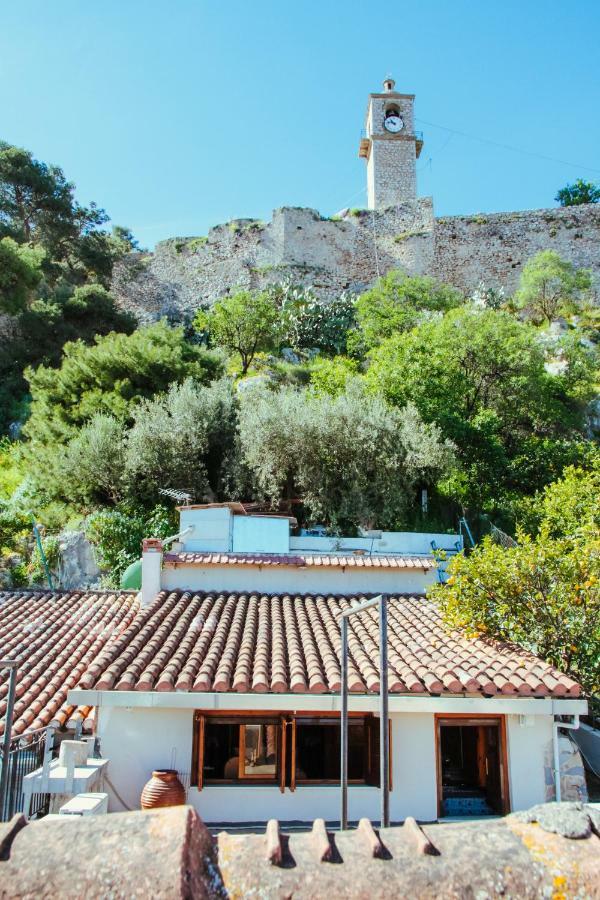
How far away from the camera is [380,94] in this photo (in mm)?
43062

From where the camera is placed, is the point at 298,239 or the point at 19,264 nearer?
the point at 19,264

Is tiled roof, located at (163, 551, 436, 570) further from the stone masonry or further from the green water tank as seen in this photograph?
the stone masonry

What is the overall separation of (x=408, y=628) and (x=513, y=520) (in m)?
9.05

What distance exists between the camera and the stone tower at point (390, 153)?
42344mm

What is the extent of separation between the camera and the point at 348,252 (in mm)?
40188

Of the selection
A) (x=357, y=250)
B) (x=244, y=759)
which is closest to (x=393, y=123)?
(x=357, y=250)

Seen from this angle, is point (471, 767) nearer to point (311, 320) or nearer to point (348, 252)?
point (311, 320)

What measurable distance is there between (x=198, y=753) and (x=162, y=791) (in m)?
0.64

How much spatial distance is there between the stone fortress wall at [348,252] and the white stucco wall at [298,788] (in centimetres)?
3225

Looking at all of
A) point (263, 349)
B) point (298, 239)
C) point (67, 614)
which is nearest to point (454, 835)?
point (67, 614)

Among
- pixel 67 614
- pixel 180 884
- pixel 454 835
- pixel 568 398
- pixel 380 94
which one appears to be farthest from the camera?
pixel 380 94

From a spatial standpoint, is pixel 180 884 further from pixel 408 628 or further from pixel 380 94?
pixel 380 94

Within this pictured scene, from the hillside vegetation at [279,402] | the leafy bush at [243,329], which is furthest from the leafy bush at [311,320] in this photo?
the leafy bush at [243,329]

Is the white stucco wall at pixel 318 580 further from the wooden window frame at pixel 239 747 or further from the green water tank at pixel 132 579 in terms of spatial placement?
the green water tank at pixel 132 579
